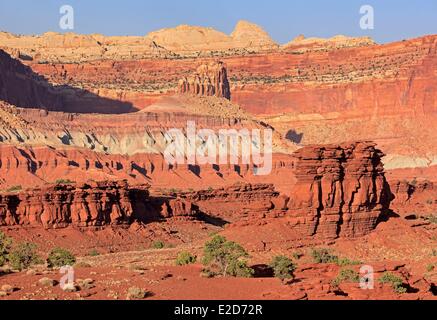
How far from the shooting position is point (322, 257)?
55.0m

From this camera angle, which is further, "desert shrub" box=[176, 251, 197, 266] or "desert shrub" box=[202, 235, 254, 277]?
"desert shrub" box=[176, 251, 197, 266]

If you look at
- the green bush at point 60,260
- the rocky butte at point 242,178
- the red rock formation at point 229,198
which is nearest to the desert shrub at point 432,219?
the rocky butte at point 242,178

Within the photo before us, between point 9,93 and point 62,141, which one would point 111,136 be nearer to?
point 62,141

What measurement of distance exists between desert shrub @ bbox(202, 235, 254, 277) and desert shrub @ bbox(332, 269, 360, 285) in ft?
9.77

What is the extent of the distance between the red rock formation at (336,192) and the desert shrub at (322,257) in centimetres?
647

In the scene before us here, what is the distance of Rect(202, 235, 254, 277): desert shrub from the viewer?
41.1 meters

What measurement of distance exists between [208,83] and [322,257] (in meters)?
126

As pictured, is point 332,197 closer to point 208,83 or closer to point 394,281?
point 394,281

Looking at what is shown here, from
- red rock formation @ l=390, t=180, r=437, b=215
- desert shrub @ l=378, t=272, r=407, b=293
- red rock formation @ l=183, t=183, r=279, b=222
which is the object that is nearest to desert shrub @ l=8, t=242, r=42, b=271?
desert shrub @ l=378, t=272, r=407, b=293

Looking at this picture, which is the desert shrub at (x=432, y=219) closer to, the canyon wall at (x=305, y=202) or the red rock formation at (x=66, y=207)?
the canyon wall at (x=305, y=202)

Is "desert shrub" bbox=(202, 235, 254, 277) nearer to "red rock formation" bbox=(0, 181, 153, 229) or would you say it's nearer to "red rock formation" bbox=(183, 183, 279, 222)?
"red rock formation" bbox=(0, 181, 153, 229)

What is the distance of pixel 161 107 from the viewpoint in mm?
163750

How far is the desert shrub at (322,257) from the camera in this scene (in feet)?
179
